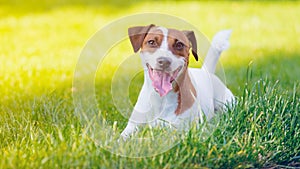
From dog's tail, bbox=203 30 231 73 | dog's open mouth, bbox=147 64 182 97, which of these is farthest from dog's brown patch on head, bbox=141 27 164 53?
dog's tail, bbox=203 30 231 73

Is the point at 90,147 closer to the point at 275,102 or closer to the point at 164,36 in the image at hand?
the point at 164,36

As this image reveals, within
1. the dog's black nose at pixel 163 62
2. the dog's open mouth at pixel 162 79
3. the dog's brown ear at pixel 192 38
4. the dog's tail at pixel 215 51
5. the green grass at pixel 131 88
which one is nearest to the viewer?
the green grass at pixel 131 88

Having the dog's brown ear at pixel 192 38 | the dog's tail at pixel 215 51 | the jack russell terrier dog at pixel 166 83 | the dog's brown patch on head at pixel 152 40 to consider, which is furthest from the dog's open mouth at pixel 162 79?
the dog's tail at pixel 215 51

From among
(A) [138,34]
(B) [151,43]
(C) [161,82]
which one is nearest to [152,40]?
(B) [151,43]

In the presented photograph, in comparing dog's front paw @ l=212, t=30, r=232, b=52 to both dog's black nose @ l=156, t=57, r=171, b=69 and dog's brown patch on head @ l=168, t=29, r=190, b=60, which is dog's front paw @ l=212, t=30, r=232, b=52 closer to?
dog's brown patch on head @ l=168, t=29, r=190, b=60

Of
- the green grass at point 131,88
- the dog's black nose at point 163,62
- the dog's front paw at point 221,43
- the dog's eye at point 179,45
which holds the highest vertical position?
the dog's eye at point 179,45

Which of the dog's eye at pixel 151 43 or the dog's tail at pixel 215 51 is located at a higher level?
the dog's eye at pixel 151 43

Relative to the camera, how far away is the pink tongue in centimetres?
348

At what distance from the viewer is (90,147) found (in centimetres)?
321

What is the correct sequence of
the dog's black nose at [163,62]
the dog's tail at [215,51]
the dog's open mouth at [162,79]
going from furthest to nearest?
the dog's tail at [215,51] → the dog's open mouth at [162,79] → the dog's black nose at [163,62]

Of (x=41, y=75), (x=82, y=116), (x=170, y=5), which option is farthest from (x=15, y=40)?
(x=82, y=116)

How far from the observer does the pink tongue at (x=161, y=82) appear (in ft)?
11.4

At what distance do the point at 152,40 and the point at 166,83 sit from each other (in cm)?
27

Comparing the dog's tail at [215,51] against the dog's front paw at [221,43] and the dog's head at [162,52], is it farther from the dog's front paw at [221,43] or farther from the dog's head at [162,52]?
the dog's head at [162,52]
